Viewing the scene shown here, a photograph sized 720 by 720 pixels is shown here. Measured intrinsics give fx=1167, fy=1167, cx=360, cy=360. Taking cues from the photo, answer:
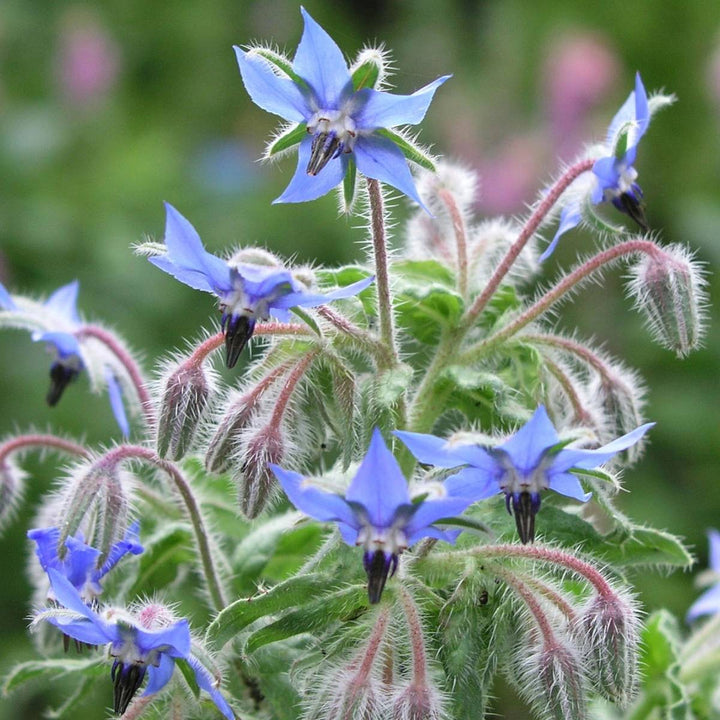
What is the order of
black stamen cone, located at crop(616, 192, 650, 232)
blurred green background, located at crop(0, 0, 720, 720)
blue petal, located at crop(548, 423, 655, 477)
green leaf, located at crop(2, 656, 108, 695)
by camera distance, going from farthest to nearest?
blurred green background, located at crop(0, 0, 720, 720)
green leaf, located at crop(2, 656, 108, 695)
black stamen cone, located at crop(616, 192, 650, 232)
blue petal, located at crop(548, 423, 655, 477)

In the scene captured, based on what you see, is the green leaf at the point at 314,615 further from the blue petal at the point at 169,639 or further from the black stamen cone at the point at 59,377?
the black stamen cone at the point at 59,377

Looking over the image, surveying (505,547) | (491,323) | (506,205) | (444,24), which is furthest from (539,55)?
(505,547)

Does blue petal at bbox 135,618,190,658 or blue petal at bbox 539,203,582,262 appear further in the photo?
blue petal at bbox 539,203,582,262

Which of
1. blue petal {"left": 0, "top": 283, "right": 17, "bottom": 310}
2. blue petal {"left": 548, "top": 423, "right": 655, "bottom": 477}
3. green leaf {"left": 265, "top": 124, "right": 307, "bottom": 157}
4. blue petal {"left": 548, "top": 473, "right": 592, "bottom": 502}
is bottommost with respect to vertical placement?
blue petal {"left": 0, "top": 283, "right": 17, "bottom": 310}

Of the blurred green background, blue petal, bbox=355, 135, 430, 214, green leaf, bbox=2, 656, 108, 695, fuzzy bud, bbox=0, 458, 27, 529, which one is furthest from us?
the blurred green background

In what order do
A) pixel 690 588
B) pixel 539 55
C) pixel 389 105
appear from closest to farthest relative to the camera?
pixel 389 105, pixel 690 588, pixel 539 55

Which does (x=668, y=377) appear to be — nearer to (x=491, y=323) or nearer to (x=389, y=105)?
(x=491, y=323)

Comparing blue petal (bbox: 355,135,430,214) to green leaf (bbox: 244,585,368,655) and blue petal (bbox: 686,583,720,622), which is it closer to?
green leaf (bbox: 244,585,368,655)

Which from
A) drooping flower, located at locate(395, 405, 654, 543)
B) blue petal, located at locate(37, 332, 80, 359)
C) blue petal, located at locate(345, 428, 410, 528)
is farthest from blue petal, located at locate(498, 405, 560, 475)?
blue petal, located at locate(37, 332, 80, 359)
